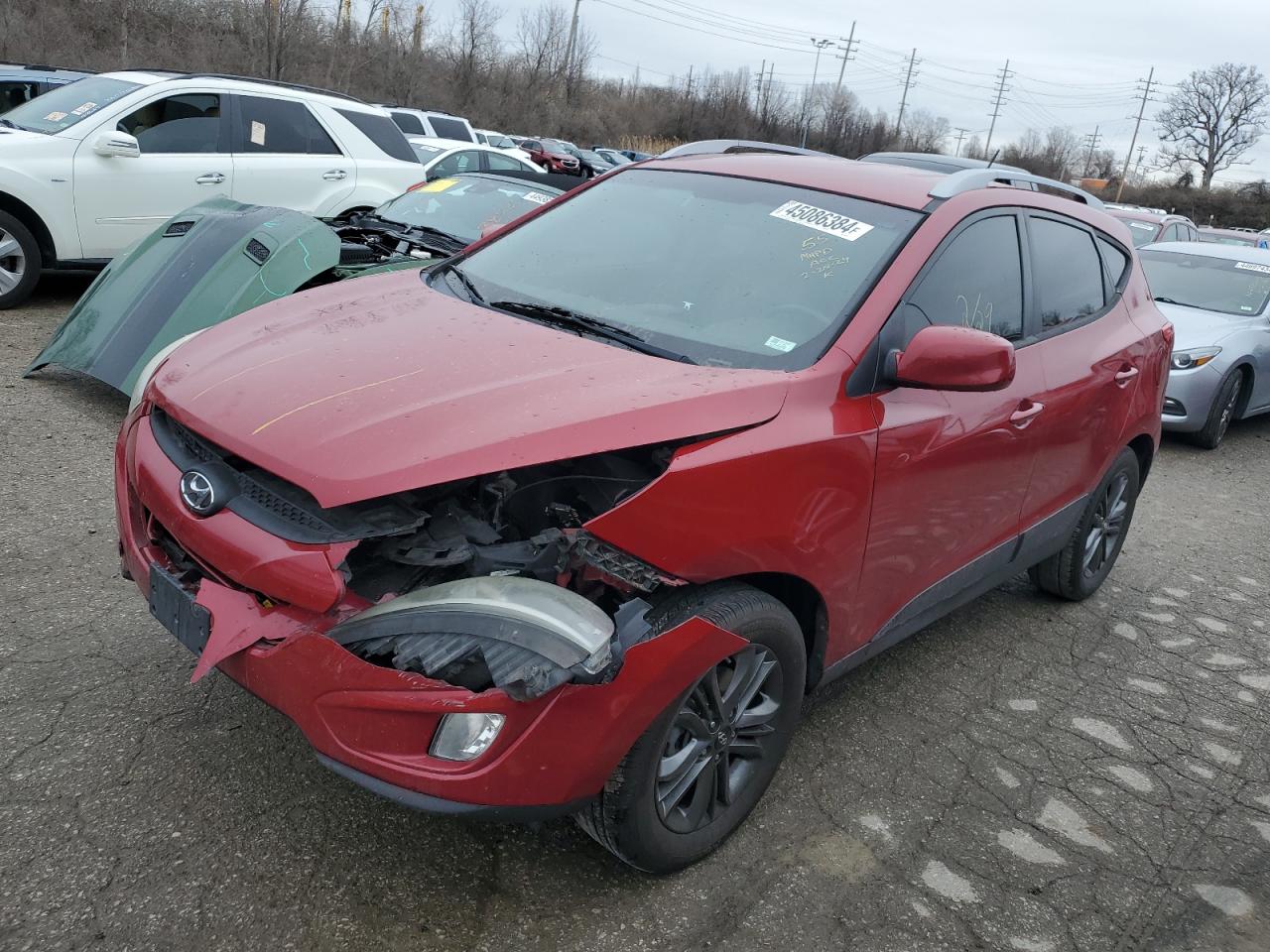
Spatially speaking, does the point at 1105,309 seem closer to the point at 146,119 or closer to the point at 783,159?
the point at 783,159

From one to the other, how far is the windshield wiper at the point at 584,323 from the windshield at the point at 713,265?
0.03 meters

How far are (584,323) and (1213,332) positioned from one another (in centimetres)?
726

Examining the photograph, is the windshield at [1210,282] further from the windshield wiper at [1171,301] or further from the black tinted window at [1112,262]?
the black tinted window at [1112,262]

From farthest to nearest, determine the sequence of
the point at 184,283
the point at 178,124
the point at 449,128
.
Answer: the point at 449,128 < the point at 178,124 < the point at 184,283

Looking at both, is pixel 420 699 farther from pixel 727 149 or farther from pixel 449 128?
pixel 449 128

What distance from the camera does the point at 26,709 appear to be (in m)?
2.86

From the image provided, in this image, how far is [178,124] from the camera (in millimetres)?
7715

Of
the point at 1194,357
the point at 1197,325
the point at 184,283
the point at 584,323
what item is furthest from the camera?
the point at 1197,325

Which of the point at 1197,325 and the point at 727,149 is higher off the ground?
the point at 727,149

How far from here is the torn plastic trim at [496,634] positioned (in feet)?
6.57

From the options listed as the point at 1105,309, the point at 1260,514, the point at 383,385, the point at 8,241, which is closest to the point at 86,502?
the point at 383,385

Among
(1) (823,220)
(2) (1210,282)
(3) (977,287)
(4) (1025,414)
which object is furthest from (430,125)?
(4) (1025,414)

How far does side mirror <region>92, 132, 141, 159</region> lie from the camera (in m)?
7.11

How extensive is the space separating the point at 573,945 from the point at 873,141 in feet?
213
